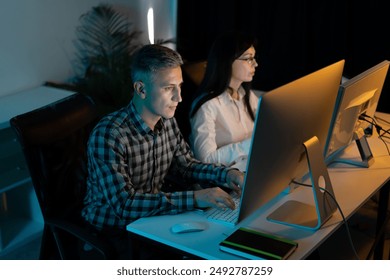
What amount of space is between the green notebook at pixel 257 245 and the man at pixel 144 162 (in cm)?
17

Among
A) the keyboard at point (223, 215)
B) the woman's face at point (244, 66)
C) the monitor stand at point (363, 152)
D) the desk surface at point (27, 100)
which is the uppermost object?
the woman's face at point (244, 66)

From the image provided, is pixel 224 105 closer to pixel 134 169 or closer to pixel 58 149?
pixel 134 169

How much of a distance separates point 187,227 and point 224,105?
3.52ft

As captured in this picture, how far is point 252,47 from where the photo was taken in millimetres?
2854

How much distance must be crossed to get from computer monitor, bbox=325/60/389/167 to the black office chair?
96 cm

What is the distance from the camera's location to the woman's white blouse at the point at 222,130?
264 centimetres

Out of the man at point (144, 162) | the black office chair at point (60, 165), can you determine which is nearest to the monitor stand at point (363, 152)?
the man at point (144, 162)

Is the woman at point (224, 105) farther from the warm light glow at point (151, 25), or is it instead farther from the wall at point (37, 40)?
the warm light glow at point (151, 25)

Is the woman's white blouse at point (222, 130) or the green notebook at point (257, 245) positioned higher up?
the woman's white blouse at point (222, 130)

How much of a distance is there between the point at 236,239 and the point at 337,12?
228cm

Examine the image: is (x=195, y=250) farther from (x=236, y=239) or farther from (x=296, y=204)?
(x=296, y=204)

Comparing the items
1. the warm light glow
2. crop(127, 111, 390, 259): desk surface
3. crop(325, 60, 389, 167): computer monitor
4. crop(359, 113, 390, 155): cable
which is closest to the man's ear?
crop(127, 111, 390, 259): desk surface

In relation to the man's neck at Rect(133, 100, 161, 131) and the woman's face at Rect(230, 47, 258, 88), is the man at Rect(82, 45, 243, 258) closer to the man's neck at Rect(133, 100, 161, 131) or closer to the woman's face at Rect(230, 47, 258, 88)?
the man's neck at Rect(133, 100, 161, 131)

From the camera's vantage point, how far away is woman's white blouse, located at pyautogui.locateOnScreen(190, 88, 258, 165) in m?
2.64
